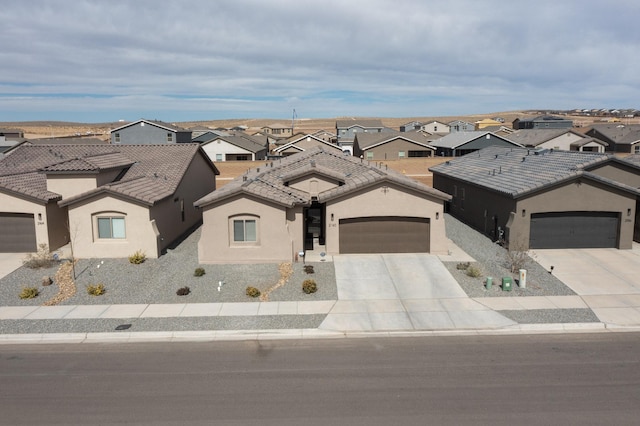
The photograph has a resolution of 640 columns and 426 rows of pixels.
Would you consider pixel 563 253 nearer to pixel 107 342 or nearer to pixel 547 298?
pixel 547 298

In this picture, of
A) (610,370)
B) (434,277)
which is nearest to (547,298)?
(434,277)

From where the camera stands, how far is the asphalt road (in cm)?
1188

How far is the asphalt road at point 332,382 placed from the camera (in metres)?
11.9

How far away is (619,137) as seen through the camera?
74.3 meters

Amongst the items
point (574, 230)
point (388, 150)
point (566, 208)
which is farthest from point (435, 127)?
point (566, 208)

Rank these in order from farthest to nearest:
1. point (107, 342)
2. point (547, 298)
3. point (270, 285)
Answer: point (270, 285) → point (547, 298) → point (107, 342)

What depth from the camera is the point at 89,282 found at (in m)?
22.1

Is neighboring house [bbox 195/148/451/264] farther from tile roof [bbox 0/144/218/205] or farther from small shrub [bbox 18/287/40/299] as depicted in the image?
small shrub [bbox 18/287/40/299]

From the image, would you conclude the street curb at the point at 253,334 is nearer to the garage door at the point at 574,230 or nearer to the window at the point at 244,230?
the window at the point at 244,230

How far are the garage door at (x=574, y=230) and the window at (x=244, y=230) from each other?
14705 millimetres

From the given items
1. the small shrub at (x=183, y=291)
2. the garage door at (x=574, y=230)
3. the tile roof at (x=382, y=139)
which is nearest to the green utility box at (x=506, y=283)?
the garage door at (x=574, y=230)

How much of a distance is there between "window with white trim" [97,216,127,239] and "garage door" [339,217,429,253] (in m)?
11.1

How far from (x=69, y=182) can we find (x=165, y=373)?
693 inches

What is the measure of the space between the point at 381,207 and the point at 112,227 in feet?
45.1
